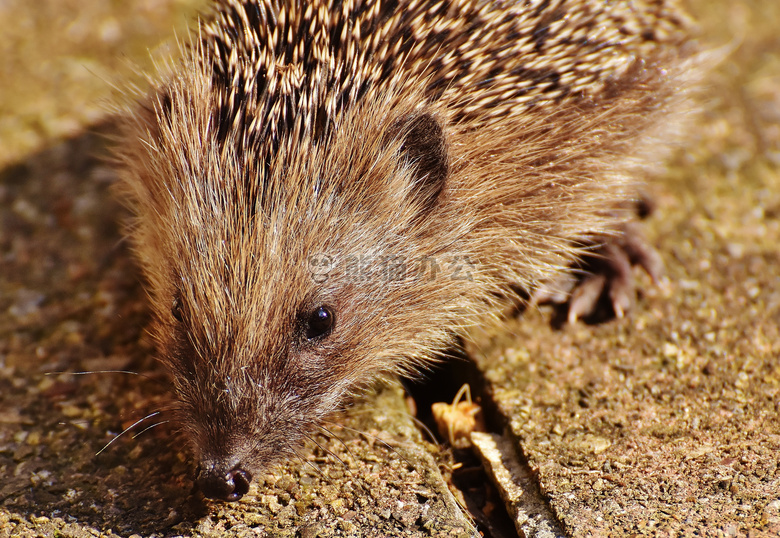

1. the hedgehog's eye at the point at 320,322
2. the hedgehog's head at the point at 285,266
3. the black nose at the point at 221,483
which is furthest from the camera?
the hedgehog's eye at the point at 320,322

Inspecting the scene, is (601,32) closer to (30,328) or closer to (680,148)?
(680,148)

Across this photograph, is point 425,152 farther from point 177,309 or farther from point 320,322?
point 177,309

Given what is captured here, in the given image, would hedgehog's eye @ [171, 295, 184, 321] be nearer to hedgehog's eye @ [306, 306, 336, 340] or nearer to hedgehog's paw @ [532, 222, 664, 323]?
hedgehog's eye @ [306, 306, 336, 340]

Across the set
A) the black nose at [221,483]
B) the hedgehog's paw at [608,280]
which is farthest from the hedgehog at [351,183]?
the hedgehog's paw at [608,280]

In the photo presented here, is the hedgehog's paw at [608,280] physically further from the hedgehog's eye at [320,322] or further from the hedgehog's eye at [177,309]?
the hedgehog's eye at [177,309]

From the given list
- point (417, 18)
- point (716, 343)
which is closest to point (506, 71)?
point (417, 18)

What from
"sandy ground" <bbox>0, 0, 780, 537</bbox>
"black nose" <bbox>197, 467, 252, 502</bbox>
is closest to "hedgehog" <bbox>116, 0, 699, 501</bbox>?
"black nose" <bbox>197, 467, 252, 502</bbox>
